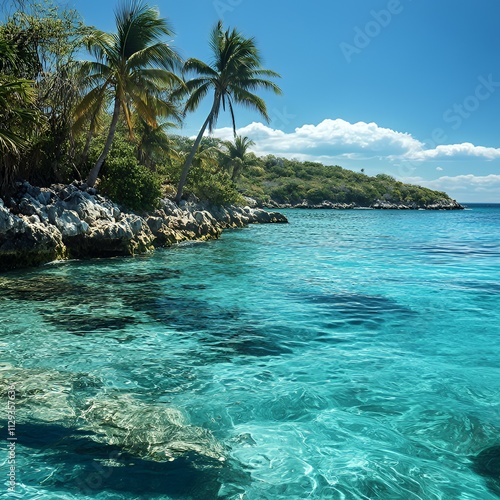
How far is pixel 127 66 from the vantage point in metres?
19.4

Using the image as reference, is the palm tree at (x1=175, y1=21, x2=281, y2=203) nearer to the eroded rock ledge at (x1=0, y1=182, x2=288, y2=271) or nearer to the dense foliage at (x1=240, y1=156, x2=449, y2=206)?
the eroded rock ledge at (x1=0, y1=182, x2=288, y2=271)

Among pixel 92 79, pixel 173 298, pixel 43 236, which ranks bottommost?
pixel 173 298

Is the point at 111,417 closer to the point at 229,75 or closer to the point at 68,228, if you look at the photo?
the point at 68,228

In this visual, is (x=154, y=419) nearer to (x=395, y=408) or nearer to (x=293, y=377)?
(x=293, y=377)

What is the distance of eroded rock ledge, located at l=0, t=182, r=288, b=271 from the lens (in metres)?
13.8

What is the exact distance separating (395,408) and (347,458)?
1.29 m

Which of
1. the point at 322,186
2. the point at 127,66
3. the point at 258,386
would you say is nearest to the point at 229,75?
the point at 127,66

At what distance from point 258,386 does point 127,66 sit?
58.1ft

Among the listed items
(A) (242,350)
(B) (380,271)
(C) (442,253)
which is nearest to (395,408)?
(A) (242,350)

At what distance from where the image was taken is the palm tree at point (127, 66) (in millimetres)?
18828

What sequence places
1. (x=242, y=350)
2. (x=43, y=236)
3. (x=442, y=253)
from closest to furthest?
(x=242, y=350) → (x=43, y=236) → (x=442, y=253)

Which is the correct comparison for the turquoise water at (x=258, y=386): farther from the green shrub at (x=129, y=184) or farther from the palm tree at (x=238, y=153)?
the palm tree at (x=238, y=153)

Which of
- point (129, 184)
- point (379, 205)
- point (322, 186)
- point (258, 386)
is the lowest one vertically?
point (258, 386)

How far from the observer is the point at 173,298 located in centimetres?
1097
